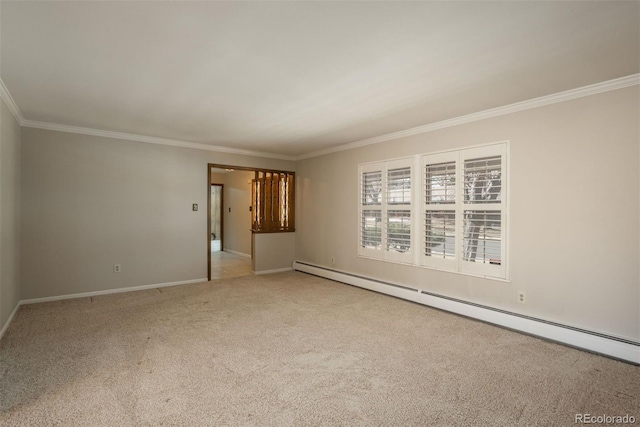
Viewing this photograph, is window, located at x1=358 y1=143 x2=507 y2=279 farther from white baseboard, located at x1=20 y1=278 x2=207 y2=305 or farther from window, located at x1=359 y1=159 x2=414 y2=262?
white baseboard, located at x1=20 y1=278 x2=207 y2=305

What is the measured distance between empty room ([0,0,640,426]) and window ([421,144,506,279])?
0.09 ft

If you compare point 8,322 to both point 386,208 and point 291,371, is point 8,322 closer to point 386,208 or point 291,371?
point 291,371

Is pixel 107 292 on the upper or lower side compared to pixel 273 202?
lower

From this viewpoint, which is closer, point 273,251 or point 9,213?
point 9,213

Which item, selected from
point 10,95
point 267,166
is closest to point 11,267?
point 10,95

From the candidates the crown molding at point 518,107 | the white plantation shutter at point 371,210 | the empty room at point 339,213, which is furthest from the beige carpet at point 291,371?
the crown molding at point 518,107

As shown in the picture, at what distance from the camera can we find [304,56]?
8.09 ft

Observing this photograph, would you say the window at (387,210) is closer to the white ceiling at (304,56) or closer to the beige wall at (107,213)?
the white ceiling at (304,56)

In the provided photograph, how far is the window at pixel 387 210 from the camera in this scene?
4711 mm

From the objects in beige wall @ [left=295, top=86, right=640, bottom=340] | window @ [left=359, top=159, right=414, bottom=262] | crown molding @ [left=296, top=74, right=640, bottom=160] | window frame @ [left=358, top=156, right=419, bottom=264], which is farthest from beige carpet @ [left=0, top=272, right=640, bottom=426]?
crown molding @ [left=296, top=74, right=640, bottom=160]

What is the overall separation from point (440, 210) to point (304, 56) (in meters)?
2.72

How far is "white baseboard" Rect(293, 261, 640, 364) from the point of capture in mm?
2766

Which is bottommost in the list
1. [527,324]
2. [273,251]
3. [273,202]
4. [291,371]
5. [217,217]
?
[291,371]

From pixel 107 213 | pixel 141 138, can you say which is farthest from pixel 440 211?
pixel 107 213
